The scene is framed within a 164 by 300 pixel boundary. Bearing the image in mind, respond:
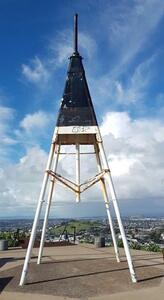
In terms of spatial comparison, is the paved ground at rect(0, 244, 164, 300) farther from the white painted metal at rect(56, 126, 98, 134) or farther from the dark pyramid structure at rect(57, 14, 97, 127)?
the dark pyramid structure at rect(57, 14, 97, 127)

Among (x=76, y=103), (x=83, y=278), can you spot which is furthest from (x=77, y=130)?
(x=83, y=278)

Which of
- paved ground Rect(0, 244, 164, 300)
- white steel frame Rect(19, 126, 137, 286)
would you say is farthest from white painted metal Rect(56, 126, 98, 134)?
paved ground Rect(0, 244, 164, 300)

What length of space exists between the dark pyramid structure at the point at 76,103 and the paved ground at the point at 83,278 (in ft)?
18.9

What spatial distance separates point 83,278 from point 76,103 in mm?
6713

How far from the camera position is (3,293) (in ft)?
37.7

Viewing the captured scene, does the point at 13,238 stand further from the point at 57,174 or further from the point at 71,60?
the point at 71,60

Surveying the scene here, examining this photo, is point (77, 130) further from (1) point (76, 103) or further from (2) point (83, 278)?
(2) point (83, 278)

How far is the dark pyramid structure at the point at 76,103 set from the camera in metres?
15.3

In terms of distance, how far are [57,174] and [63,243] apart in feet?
42.8

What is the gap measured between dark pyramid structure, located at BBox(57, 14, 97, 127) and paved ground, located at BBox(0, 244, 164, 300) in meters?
5.77

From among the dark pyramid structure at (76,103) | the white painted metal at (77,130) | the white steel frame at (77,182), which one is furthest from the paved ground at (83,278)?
the dark pyramid structure at (76,103)

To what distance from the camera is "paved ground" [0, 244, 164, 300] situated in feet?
36.8

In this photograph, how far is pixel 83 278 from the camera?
13531mm

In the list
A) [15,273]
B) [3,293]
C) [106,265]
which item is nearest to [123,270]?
[106,265]
